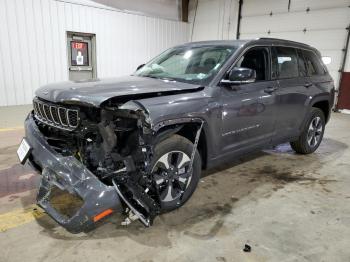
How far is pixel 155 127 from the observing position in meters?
2.40

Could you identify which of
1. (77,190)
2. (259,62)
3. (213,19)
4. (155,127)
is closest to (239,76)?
(259,62)

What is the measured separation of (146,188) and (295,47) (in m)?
3.13

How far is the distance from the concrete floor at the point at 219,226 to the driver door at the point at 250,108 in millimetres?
554

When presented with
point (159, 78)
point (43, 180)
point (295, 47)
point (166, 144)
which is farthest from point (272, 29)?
point (43, 180)

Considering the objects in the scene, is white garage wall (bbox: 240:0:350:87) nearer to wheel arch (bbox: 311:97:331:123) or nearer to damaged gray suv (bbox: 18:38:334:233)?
wheel arch (bbox: 311:97:331:123)

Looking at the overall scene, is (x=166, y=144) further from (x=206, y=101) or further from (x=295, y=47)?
(x=295, y=47)

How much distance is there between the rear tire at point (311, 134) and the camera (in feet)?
14.9

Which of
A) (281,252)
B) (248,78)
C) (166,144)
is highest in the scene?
(248,78)

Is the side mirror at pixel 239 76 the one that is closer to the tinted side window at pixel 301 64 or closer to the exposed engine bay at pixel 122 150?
the exposed engine bay at pixel 122 150

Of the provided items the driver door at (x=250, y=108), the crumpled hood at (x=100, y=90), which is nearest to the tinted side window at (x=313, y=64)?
the driver door at (x=250, y=108)

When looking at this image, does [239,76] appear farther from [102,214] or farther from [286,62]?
[102,214]

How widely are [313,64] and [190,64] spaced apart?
7.26 feet

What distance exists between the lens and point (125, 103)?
2.30 metres

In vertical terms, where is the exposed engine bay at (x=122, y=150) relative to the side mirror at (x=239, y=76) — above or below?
below
